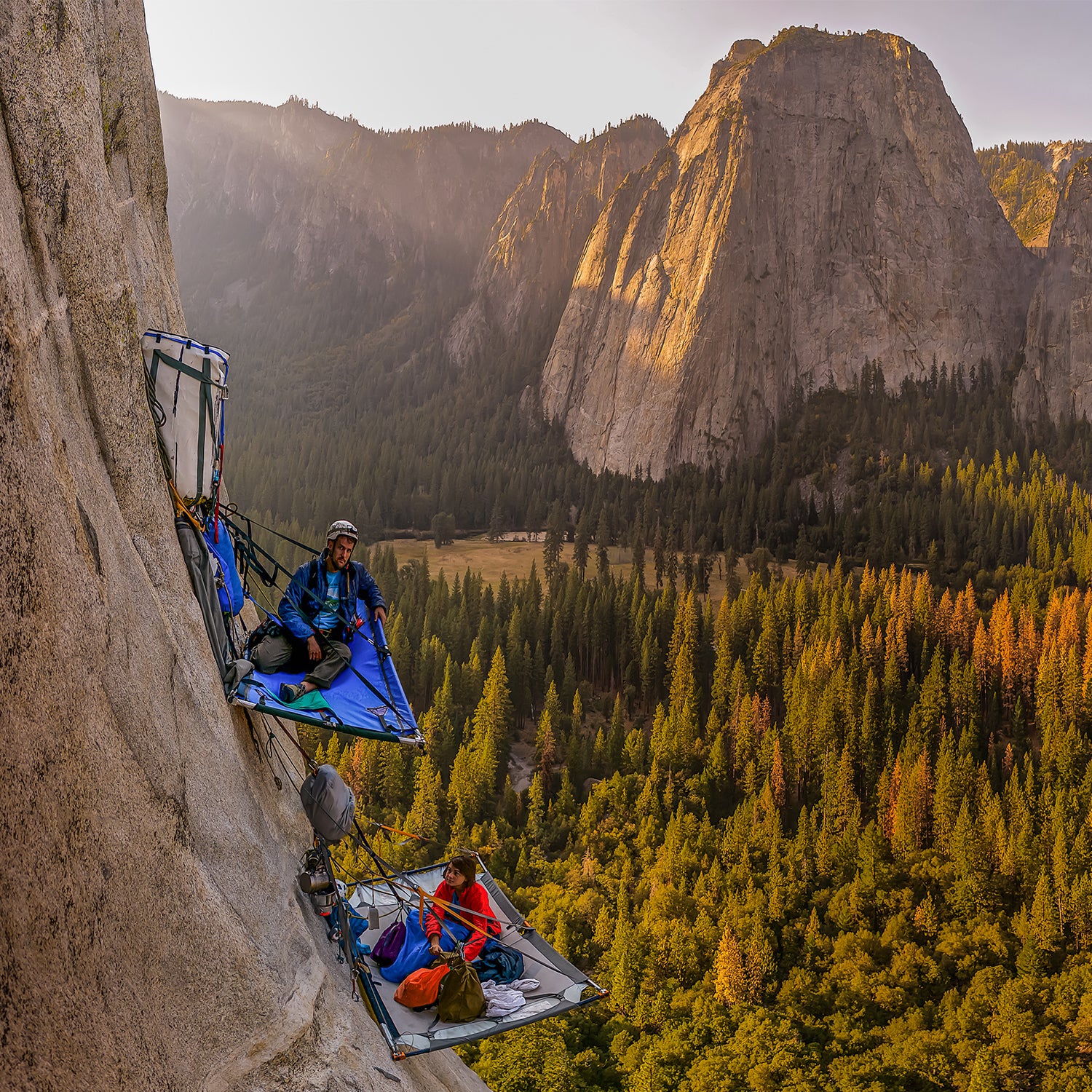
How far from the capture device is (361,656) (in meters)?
11.1

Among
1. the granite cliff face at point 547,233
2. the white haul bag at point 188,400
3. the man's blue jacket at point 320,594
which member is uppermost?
the granite cliff face at point 547,233

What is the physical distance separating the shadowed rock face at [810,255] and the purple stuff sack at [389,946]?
123m

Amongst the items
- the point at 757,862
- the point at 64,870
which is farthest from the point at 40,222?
the point at 757,862

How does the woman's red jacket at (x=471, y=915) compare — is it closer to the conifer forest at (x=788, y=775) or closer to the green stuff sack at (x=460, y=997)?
the green stuff sack at (x=460, y=997)

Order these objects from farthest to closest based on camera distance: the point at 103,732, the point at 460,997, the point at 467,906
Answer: the point at 467,906 < the point at 460,997 < the point at 103,732

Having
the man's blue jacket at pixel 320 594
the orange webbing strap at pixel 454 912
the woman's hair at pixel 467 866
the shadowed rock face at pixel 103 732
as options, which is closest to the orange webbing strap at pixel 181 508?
the shadowed rock face at pixel 103 732

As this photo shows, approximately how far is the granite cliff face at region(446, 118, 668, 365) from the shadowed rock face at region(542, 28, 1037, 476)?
161 feet

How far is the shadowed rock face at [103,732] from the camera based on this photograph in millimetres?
5602

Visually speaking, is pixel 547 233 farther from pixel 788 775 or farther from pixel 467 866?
pixel 467 866

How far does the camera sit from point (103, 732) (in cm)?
632

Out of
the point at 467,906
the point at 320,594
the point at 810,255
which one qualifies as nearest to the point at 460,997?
the point at 467,906

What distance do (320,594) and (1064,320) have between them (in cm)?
13474

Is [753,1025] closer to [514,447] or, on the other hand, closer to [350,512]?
[350,512]

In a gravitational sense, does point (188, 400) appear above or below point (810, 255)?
below
